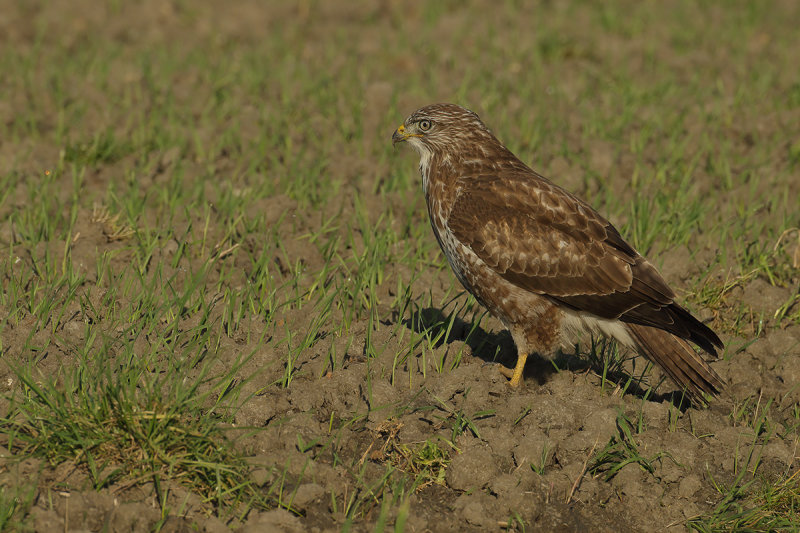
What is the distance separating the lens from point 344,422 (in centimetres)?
496

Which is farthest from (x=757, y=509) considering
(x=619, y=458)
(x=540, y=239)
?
(x=540, y=239)

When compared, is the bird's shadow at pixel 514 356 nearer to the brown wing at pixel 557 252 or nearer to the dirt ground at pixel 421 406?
the dirt ground at pixel 421 406

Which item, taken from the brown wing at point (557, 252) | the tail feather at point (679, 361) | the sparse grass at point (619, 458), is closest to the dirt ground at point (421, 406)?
the sparse grass at point (619, 458)

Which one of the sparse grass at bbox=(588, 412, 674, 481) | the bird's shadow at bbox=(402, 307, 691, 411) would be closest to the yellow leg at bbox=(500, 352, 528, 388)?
the bird's shadow at bbox=(402, 307, 691, 411)

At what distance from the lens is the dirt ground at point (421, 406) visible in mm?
4453

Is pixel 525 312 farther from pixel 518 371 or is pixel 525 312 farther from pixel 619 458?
pixel 619 458

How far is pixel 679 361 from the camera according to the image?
5359mm

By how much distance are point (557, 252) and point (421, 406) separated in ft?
3.89

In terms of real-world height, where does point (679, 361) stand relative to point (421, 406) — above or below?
above

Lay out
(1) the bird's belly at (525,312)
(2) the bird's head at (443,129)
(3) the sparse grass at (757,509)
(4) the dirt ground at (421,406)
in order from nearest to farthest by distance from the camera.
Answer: (4) the dirt ground at (421,406)
(3) the sparse grass at (757,509)
(1) the bird's belly at (525,312)
(2) the bird's head at (443,129)

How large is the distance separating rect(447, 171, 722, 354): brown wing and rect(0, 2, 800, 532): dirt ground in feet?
1.62

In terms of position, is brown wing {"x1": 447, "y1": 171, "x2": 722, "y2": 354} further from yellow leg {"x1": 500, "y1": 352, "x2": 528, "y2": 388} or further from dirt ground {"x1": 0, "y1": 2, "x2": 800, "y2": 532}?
dirt ground {"x1": 0, "y1": 2, "x2": 800, "y2": 532}

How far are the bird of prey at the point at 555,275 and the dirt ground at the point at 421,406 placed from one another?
0.27m

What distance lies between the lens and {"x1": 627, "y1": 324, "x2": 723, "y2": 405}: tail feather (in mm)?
5293
